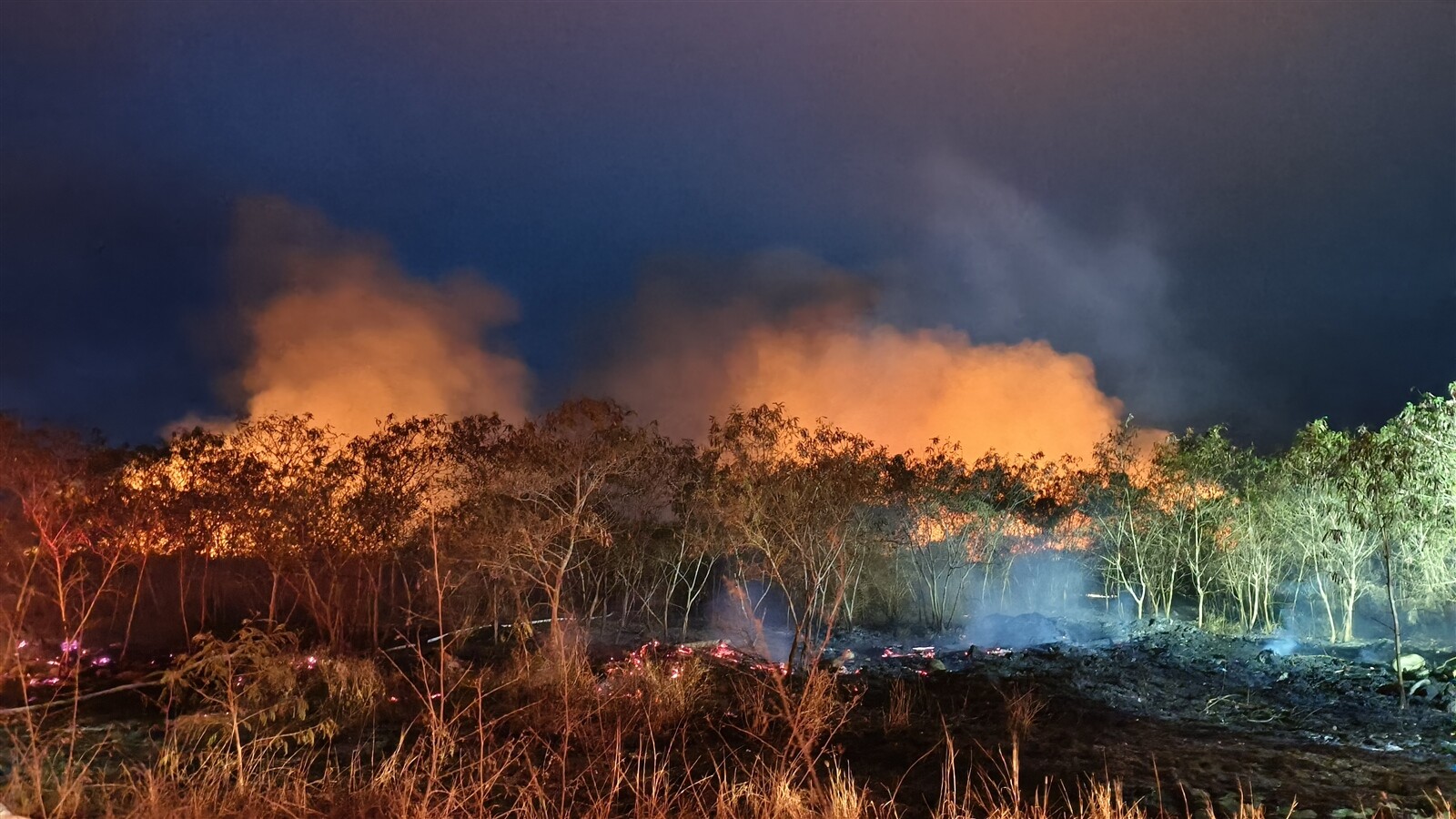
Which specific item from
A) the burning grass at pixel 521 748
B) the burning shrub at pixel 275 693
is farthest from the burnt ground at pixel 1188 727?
the burning shrub at pixel 275 693

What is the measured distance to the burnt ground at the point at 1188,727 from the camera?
832 centimetres

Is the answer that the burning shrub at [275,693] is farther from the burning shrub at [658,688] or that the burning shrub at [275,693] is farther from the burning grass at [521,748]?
the burning shrub at [658,688]

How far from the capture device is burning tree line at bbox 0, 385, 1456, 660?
15211mm

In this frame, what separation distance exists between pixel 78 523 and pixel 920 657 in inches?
800

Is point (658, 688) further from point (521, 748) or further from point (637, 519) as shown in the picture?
point (637, 519)

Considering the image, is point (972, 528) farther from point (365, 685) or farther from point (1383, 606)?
point (365, 685)

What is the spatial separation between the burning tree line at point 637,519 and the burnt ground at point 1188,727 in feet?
6.45

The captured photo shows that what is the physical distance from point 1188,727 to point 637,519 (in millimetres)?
18709

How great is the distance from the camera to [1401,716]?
485 inches

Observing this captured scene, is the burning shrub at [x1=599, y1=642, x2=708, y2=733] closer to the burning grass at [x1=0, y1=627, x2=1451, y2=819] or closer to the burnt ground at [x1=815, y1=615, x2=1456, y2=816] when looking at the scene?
the burning grass at [x1=0, y1=627, x2=1451, y2=819]

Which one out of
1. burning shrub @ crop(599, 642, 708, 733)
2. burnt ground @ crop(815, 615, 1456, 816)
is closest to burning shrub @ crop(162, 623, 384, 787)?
burning shrub @ crop(599, 642, 708, 733)

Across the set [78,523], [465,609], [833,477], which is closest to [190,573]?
[465,609]

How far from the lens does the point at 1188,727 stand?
40.5ft

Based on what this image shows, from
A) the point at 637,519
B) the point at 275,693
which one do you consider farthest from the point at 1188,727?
the point at 637,519
